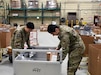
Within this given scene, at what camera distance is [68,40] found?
3.43 m

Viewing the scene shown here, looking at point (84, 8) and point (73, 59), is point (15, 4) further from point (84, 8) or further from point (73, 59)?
point (73, 59)

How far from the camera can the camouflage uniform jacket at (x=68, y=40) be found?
132 inches

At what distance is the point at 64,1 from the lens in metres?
13.3

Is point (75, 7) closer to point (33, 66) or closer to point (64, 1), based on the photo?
point (64, 1)

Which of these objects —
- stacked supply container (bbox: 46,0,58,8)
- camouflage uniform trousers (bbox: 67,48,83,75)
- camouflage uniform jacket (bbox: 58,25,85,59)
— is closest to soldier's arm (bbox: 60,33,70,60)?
camouflage uniform jacket (bbox: 58,25,85,59)

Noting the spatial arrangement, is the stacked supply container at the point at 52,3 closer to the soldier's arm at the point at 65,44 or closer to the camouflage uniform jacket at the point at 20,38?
the camouflage uniform jacket at the point at 20,38

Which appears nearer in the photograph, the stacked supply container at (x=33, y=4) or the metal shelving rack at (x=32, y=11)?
the stacked supply container at (x=33, y=4)

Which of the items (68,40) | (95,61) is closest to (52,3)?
(95,61)

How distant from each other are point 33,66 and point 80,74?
6.69ft

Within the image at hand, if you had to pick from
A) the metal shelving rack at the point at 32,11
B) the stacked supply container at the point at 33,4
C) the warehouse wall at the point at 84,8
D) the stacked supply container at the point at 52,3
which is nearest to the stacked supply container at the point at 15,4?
the metal shelving rack at the point at 32,11

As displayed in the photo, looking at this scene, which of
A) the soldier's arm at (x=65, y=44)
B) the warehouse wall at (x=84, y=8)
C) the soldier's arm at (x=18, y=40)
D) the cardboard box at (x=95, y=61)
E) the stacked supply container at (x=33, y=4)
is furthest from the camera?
the warehouse wall at (x=84, y=8)

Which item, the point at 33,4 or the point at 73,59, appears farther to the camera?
the point at 33,4

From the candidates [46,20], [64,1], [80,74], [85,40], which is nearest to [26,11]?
[46,20]

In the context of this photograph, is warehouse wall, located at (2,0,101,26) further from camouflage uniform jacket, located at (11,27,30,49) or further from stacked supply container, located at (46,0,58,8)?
camouflage uniform jacket, located at (11,27,30,49)
